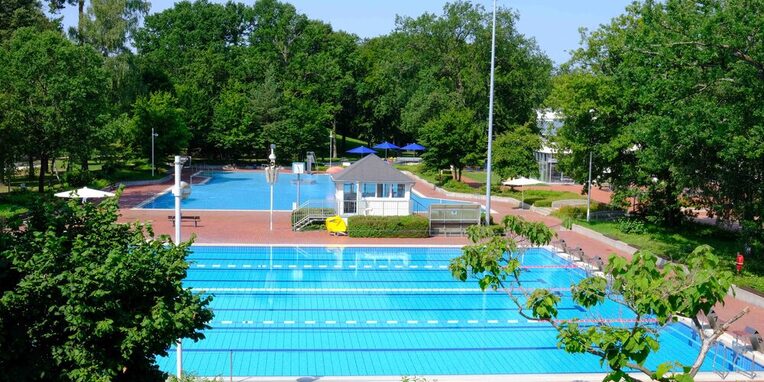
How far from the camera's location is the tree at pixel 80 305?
8.09 m

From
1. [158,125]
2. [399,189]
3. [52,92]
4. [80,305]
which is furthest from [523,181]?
[80,305]

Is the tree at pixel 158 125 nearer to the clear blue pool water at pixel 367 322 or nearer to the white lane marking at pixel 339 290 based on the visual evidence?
the clear blue pool water at pixel 367 322

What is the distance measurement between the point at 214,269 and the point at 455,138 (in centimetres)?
2759

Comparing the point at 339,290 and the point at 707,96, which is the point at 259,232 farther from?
the point at 707,96

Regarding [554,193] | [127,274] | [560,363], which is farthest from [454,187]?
[127,274]

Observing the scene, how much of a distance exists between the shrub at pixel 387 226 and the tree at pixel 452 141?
19.0 meters

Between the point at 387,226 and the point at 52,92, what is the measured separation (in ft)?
64.7

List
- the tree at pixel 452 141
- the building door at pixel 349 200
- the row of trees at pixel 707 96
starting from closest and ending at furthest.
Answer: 1. the row of trees at pixel 707 96
2. the building door at pixel 349 200
3. the tree at pixel 452 141

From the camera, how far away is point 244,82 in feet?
238

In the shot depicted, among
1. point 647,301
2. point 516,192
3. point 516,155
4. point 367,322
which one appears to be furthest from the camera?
point 516,192

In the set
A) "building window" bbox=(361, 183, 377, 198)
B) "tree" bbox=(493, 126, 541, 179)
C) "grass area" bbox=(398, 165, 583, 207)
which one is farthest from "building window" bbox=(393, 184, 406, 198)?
"tree" bbox=(493, 126, 541, 179)

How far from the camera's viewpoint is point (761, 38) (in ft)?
61.9

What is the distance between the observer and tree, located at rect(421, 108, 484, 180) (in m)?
48.0

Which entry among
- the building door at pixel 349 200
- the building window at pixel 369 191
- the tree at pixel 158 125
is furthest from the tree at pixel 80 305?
the tree at pixel 158 125
